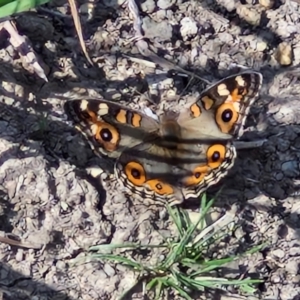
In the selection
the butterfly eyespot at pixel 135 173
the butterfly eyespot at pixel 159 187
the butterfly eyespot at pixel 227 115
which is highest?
the butterfly eyespot at pixel 227 115

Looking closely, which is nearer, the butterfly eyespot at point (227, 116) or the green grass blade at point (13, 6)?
the green grass blade at point (13, 6)

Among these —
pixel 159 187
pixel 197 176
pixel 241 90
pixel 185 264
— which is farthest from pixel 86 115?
pixel 185 264

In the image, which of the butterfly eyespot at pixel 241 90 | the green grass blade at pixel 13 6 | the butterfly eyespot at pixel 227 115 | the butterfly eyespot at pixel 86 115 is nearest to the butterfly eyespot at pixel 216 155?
the butterfly eyespot at pixel 227 115

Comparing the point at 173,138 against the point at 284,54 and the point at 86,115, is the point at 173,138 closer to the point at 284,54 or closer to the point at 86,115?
the point at 86,115

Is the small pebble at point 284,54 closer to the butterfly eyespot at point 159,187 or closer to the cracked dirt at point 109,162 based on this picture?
the cracked dirt at point 109,162

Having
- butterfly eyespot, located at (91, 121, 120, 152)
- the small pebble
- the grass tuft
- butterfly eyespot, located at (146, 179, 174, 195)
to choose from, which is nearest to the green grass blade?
butterfly eyespot, located at (91, 121, 120, 152)

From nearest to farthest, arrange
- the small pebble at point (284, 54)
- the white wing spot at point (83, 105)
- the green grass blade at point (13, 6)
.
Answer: the green grass blade at point (13, 6) < the white wing spot at point (83, 105) < the small pebble at point (284, 54)

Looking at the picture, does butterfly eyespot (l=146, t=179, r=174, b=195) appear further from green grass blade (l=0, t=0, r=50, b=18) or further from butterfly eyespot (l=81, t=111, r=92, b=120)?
green grass blade (l=0, t=0, r=50, b=18)
